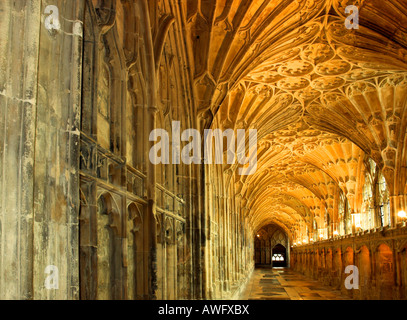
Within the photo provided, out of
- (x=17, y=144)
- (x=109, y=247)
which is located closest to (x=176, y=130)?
(x=109, y=247)

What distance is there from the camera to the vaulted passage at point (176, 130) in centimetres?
342

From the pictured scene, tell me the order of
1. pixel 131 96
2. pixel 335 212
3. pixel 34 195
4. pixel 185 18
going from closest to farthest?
1. pixel 34 195
2. pixel 131 96
3. pixel 185 18
4. pixel 335 212

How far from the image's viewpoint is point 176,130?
35.3 feet

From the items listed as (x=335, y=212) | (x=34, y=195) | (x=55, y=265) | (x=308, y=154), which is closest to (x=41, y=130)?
(x=34, y=195)

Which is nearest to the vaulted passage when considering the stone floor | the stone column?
the stone column

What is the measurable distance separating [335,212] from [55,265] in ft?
115

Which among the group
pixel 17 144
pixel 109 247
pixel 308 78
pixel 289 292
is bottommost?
pixel 289 292

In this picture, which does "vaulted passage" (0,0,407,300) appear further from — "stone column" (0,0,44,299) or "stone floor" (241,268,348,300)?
"stone floor" (241,268,348,300)

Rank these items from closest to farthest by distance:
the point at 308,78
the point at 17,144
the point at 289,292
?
the point at 17,144
the point at 308,78
the point at 289,292

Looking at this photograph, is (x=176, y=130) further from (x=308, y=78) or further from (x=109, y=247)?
(x=308, y=78)

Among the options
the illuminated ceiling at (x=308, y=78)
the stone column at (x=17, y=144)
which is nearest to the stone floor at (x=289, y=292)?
the illuminated ceiling at (x=308, y=78)

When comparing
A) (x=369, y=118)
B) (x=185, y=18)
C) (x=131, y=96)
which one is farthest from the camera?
(x=369, y=118)

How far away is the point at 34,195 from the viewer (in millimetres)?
3441

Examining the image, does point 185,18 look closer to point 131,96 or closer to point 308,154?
point 131,96
